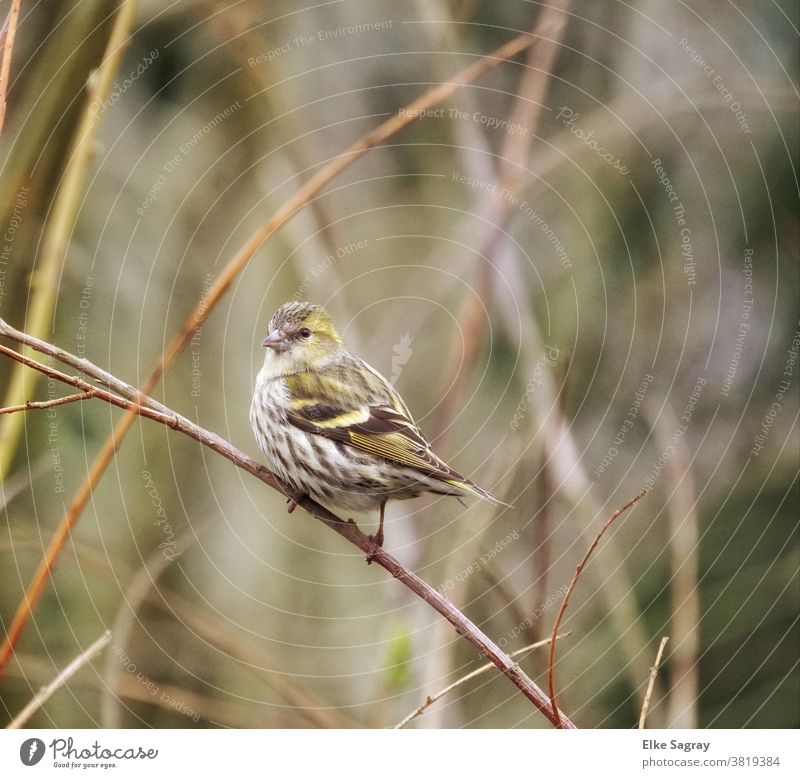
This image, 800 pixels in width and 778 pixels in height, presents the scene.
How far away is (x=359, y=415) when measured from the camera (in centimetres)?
233

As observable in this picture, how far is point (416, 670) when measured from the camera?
94.7 inches

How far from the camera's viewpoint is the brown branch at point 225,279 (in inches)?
80.0

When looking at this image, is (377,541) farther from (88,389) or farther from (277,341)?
(88,389)

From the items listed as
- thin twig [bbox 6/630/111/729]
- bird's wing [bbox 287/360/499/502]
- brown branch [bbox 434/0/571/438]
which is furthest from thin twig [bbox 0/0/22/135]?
brown branch [bbox 434/0/571/438]

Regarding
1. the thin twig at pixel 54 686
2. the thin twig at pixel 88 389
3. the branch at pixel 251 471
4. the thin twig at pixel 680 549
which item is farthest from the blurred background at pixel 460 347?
the thin twig at pixel 88 389

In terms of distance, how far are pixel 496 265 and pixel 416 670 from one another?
108 centimetres

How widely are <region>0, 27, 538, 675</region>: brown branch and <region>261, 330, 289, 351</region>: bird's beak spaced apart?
18 cm

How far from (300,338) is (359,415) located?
24cm

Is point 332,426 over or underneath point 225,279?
underneath

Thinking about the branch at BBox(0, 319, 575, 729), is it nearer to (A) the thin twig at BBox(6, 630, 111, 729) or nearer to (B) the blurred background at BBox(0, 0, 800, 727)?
(A) the thin twig at BBox(6, 630, 111, 729)

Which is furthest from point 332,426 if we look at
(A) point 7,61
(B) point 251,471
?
(A) point 7,61

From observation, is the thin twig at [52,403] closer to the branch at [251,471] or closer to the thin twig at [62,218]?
the branch at [251,471]

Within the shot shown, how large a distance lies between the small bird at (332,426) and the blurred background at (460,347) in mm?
215
